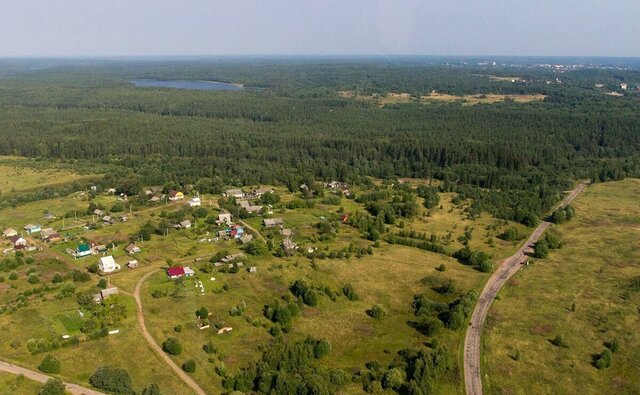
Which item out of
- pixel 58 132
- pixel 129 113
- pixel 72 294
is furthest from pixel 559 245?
pixel 129 113

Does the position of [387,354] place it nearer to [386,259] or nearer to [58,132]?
[386,259]

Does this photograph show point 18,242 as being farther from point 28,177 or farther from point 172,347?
point 28,177

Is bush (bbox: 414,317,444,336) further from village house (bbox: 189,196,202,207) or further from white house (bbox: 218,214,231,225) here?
village house (bbox: 189,196,202,207)

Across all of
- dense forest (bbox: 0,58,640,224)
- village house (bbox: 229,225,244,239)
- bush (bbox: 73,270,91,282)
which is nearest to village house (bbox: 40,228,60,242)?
bush (bbox: 73,270,91,282)

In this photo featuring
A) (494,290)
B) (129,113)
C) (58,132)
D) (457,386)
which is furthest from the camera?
(129,113)

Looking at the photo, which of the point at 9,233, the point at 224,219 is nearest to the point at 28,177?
the point at 9,233
